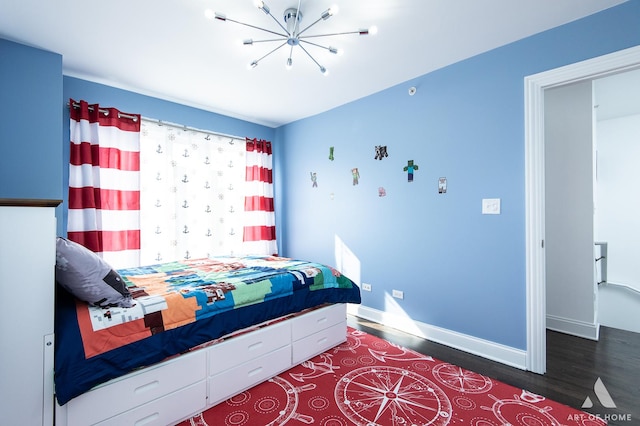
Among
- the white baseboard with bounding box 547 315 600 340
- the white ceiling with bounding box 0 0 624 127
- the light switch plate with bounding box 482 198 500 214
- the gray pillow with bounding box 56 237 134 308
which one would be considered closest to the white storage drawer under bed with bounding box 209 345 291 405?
the gray pillow with bounding box 56 237 134 308

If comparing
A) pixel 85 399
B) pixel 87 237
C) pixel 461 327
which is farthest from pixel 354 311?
pixel 87 237

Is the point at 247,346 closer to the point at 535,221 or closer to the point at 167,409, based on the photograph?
the point at 167,409

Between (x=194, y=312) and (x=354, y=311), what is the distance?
7.53 ft

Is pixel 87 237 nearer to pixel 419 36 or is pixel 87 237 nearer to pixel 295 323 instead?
pixel 295 323

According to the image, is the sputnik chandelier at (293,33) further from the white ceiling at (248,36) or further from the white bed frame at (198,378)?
the white bed frame at (198,378)

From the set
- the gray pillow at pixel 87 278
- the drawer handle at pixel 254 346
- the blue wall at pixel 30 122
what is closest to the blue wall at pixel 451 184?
the drawer handle at pixel 254 346

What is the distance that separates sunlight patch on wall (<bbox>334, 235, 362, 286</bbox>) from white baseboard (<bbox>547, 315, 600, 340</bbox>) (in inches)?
82.8

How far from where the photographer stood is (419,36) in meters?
2.30

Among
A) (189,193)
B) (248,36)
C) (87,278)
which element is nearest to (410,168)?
(248,36)

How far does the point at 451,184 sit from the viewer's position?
2783 millimetres

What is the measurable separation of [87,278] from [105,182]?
1.90 metres

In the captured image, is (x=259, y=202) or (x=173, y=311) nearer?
(x=173, y=311)

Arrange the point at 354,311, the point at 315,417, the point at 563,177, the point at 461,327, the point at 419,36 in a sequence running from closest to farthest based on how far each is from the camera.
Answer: the point at 315,417 → the point at 419,36 → the point at 461,327 → the point at 563,177 → the point at 354,311

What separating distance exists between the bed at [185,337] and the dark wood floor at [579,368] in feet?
3.35
